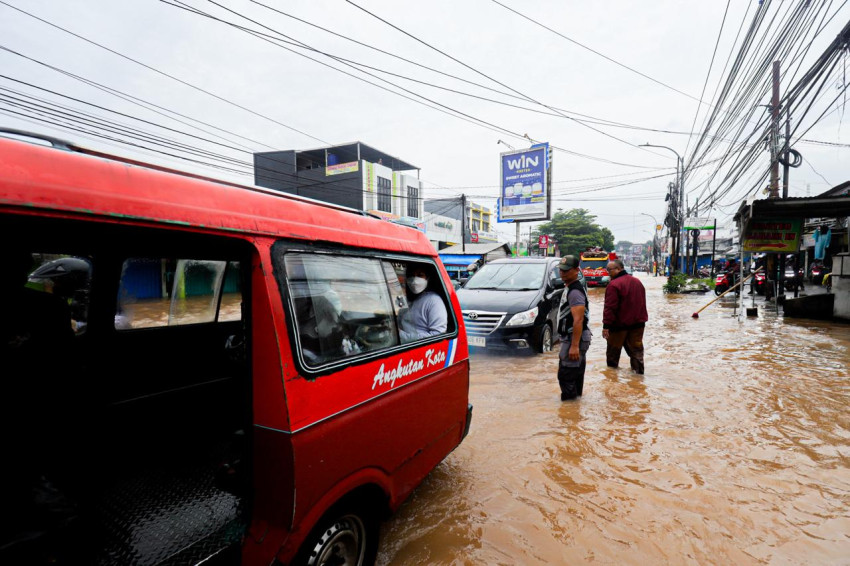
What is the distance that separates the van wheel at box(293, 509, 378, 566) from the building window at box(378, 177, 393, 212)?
3808cm

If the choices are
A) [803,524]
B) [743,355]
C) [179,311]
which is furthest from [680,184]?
[179,311]

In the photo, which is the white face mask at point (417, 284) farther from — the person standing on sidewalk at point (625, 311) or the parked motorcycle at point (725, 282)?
the parked motorcycle at point (725, 282)

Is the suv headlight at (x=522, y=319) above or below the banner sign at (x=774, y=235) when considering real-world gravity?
below

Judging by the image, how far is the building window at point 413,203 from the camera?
4274 centimetres

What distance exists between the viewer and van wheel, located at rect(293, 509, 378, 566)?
1692 mm

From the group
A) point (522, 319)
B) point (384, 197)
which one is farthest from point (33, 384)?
point (384, 197)

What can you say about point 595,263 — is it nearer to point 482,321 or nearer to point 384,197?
point 384,197

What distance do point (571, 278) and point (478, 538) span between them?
9.59 feet

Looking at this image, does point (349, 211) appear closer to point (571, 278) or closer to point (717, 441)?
point (571, 278)

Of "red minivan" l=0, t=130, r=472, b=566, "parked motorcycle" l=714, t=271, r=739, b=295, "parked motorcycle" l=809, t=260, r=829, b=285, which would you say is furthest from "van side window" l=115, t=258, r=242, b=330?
"parked motorcycle" l=809, t=260, r=829, b=285

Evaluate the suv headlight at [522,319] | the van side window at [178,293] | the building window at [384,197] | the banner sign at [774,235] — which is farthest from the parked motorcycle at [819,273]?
the building window at [384,197]

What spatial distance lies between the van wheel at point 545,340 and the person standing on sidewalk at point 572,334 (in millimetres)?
1833

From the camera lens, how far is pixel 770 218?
424 inches

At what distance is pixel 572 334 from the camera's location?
15.1 feet
